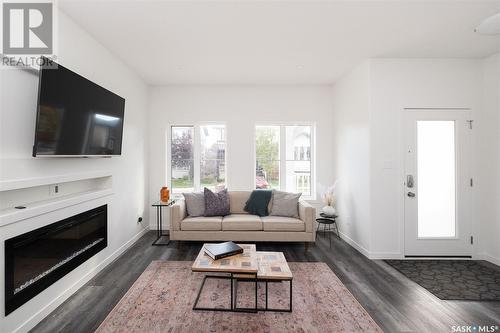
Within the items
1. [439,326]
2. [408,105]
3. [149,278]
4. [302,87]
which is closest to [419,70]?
[408,105]

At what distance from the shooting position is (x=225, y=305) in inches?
92.0

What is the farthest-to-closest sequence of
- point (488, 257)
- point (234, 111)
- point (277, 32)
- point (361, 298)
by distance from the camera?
point (234, 111)
point (488, 257)
point (277, 32)
point (361, 298)

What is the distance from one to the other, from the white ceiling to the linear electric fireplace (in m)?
2.12

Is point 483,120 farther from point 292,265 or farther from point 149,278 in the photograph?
point 149,278

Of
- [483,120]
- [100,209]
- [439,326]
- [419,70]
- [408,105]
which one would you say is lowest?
[439,326]

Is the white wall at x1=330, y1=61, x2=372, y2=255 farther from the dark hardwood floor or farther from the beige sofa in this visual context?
the beige sofa

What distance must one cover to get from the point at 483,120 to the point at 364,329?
3493mm

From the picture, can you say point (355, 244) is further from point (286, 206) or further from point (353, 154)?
point (353, 154)

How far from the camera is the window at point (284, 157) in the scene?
16.3 ft

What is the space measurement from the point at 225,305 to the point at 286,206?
2.06m

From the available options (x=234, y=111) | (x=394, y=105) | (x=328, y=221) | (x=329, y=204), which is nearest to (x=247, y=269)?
(x=328, y=221)

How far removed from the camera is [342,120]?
14.6 ft

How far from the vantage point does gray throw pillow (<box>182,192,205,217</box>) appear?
403 cm

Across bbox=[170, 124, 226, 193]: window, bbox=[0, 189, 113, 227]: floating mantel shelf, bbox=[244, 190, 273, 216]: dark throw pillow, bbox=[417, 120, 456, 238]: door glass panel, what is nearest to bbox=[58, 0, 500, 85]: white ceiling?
bbox=[417, 120, 456, 238]: door glass panel
